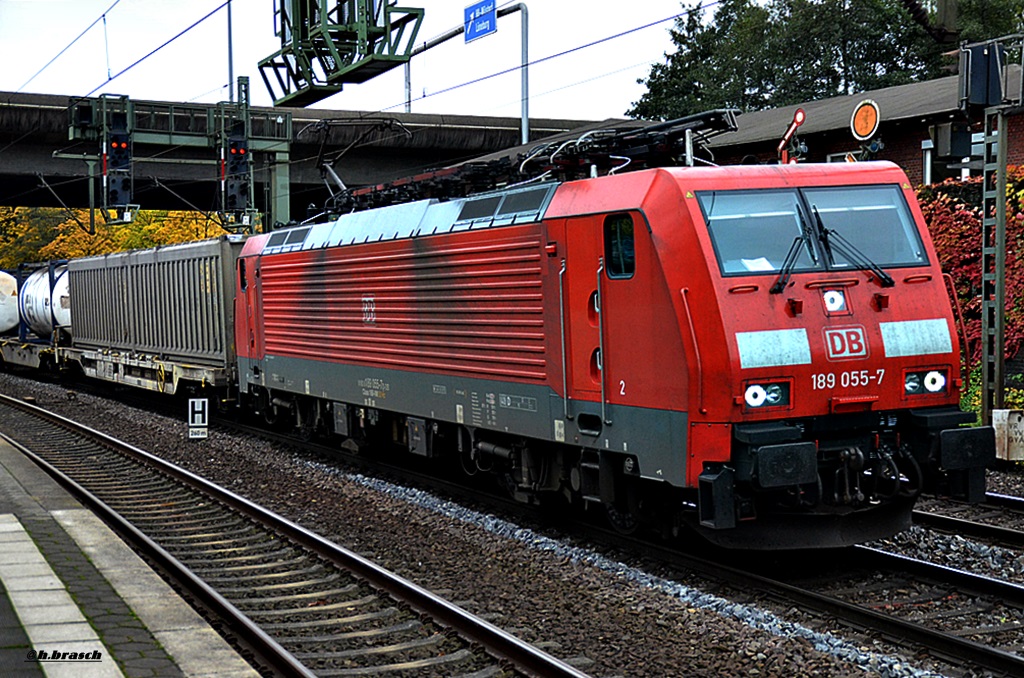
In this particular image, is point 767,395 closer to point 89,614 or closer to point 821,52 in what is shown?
point 89,614

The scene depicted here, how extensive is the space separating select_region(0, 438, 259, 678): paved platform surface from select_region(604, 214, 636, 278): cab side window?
3912mm

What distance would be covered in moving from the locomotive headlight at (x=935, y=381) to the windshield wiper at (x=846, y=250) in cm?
73

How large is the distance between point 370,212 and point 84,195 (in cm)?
3356

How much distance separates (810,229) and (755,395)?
148 cm

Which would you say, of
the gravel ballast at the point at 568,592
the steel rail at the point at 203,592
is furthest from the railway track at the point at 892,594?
the steel rail at the point at 203,592

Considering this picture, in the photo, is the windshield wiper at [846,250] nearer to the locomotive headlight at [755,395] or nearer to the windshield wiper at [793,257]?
the windshield wiper at [793,257]

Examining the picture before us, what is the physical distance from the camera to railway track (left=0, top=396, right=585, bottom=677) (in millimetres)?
7152

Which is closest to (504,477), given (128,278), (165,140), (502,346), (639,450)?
(502,346)

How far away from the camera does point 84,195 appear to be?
44.3 metres

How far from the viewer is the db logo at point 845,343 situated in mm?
8547

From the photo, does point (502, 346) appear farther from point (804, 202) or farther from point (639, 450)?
point (804, 202)

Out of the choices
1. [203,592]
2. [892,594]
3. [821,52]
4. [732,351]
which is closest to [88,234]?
[821,52]

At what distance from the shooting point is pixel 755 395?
8.31 m

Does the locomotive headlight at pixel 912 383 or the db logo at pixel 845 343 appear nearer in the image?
the db logo at pixel 845 343
